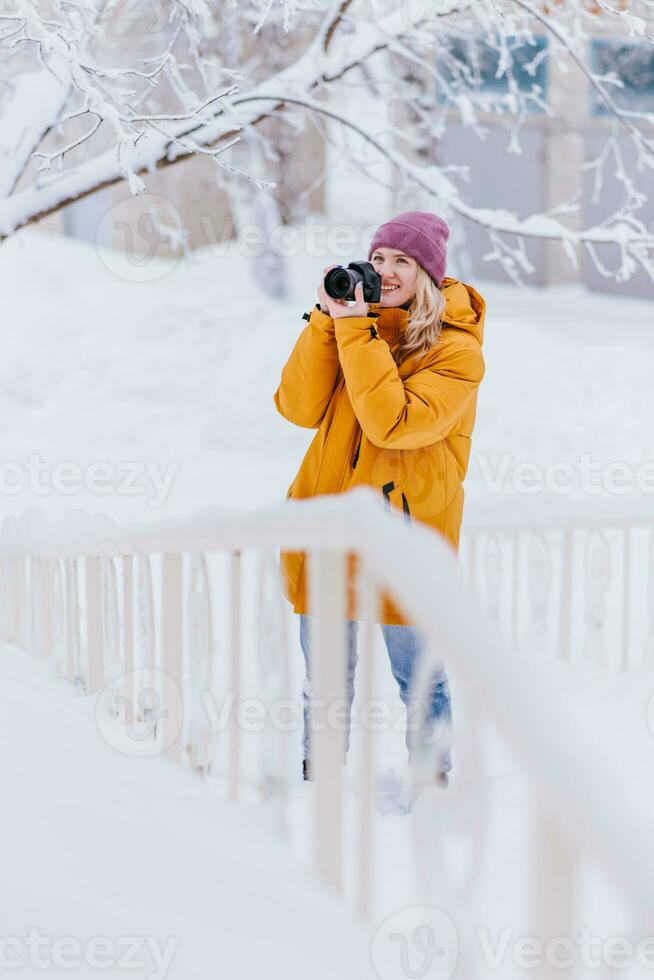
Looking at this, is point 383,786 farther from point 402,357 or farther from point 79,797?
point 402,357

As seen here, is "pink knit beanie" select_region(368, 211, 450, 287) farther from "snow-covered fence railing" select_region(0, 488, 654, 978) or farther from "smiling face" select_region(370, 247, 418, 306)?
"snow-covered fence railing" select_region(0, 488, 654, 978)

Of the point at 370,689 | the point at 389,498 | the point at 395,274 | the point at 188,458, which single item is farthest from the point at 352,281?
the point at 188,458

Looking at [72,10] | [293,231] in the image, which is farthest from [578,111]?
[72,10]

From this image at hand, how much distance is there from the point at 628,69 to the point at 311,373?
1275 centimetres

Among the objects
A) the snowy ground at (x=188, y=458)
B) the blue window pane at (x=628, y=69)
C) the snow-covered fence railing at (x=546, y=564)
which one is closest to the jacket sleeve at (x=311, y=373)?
the snowy ground at (x=188, y=458)

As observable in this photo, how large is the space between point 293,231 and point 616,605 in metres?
8.05

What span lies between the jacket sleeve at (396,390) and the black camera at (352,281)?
7 cm

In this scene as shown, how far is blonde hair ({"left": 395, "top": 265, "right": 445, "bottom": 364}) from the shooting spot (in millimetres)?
2783

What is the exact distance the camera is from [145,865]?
2.04 meters

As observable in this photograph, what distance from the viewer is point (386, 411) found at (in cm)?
261

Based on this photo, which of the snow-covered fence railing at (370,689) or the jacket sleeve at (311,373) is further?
the jacket sleeve at (311,373)

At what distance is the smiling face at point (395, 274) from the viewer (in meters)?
2.82

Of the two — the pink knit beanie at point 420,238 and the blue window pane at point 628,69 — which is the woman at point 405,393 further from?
the blue window pane at point 628,69

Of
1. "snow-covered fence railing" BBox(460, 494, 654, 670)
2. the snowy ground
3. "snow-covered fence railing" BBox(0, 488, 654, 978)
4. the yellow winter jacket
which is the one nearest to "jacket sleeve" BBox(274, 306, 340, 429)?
the yellow winter jacket
